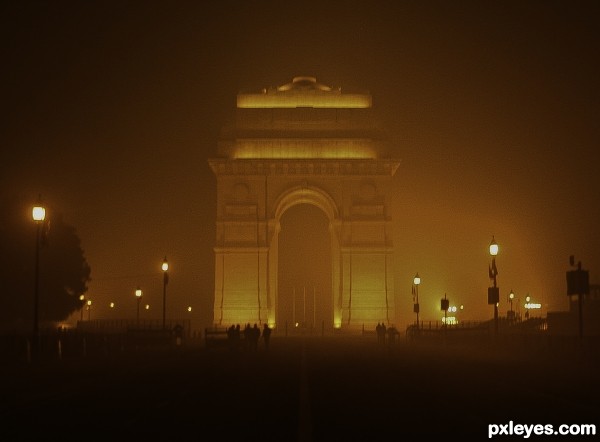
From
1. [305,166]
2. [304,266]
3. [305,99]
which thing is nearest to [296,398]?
[305,166]

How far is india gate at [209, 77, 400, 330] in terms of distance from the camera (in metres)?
71.8

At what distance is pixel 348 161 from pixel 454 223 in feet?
58.3

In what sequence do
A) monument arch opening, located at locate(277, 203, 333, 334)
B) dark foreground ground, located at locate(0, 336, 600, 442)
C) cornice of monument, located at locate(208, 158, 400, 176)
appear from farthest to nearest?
monument arch opening, located at locate(277, 203, 333, 334) < cornice of monument, located at locate(208, 158, 400, 176) < dark foreground ground, located at locate(0, 336, 600, 442)

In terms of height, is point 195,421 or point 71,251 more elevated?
point 71,251

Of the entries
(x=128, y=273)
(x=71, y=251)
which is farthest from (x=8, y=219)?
(x=128, y=273)

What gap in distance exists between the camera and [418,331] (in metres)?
57.4

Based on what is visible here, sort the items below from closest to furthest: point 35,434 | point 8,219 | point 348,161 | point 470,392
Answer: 1. point 35,434
2. point 470,392
3. point 8,219
4. point 348,161

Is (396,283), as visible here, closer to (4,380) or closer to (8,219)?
(8,219)
